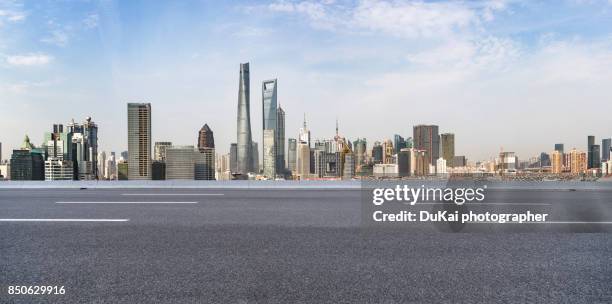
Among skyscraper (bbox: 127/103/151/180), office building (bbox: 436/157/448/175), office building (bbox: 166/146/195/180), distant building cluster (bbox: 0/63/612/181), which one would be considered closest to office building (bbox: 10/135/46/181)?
distant building cluster (bbox: 0/63/612/181)

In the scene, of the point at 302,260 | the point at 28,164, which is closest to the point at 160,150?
the point at 28,164

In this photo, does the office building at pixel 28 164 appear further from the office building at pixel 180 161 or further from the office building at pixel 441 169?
the office building at pixel 180 161

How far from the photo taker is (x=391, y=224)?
679cm

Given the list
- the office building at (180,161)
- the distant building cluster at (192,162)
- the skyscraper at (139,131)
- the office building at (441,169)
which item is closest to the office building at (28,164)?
the distant building cluster at (192,162)

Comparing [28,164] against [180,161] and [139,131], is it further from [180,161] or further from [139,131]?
[139,131]

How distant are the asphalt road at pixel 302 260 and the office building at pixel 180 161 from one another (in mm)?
86579

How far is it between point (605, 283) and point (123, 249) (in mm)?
5044

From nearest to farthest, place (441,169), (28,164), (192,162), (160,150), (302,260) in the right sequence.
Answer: (302,260) < (441,169) < (28,164) < (192,162) < (160,150)

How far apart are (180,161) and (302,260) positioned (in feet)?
347

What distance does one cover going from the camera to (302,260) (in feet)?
14.3

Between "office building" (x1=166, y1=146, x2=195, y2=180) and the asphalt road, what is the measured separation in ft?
284

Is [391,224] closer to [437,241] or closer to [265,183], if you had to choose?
[437,241]

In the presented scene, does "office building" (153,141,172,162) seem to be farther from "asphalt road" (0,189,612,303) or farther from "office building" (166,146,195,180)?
"asphalt road" (0,189,612,303)

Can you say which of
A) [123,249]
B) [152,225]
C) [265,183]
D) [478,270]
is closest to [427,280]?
[478,270]
